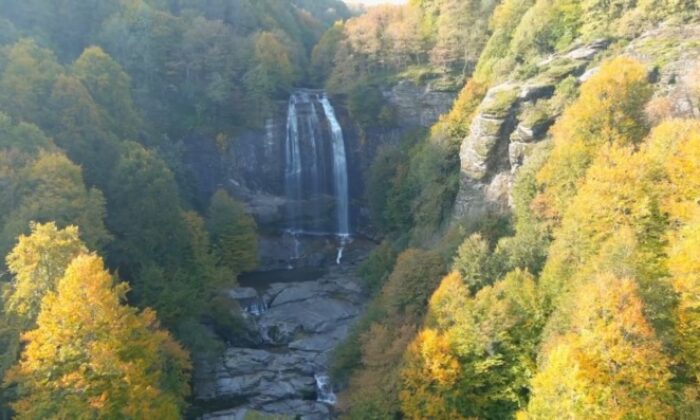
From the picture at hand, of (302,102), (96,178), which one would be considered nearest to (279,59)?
(302,102)

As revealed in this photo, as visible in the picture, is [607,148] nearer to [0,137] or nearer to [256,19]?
[0,137]

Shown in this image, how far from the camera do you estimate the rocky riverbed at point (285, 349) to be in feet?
102

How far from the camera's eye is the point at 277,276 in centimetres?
4962

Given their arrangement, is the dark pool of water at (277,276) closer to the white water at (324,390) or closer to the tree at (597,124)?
the white water at (324,390)

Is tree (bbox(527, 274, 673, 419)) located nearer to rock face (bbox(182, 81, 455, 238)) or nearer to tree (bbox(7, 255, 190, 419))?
tree (bbox(7, 255, 190, 419))

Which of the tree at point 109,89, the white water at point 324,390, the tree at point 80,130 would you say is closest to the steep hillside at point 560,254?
the white water at point 324,390

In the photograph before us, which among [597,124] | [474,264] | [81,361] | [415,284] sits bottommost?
[415,284]

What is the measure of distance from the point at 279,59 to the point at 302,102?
6.19 meters

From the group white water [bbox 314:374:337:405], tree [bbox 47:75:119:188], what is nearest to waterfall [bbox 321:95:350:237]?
tree [bbox 47:75:119:188]

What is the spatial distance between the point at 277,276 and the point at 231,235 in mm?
6579

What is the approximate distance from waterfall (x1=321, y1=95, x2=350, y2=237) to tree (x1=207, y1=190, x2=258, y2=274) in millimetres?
12699

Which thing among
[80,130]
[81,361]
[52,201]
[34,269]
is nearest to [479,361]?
[81,361]

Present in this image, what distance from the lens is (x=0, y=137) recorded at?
103 feet

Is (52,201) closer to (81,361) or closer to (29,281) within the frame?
(29,281)
